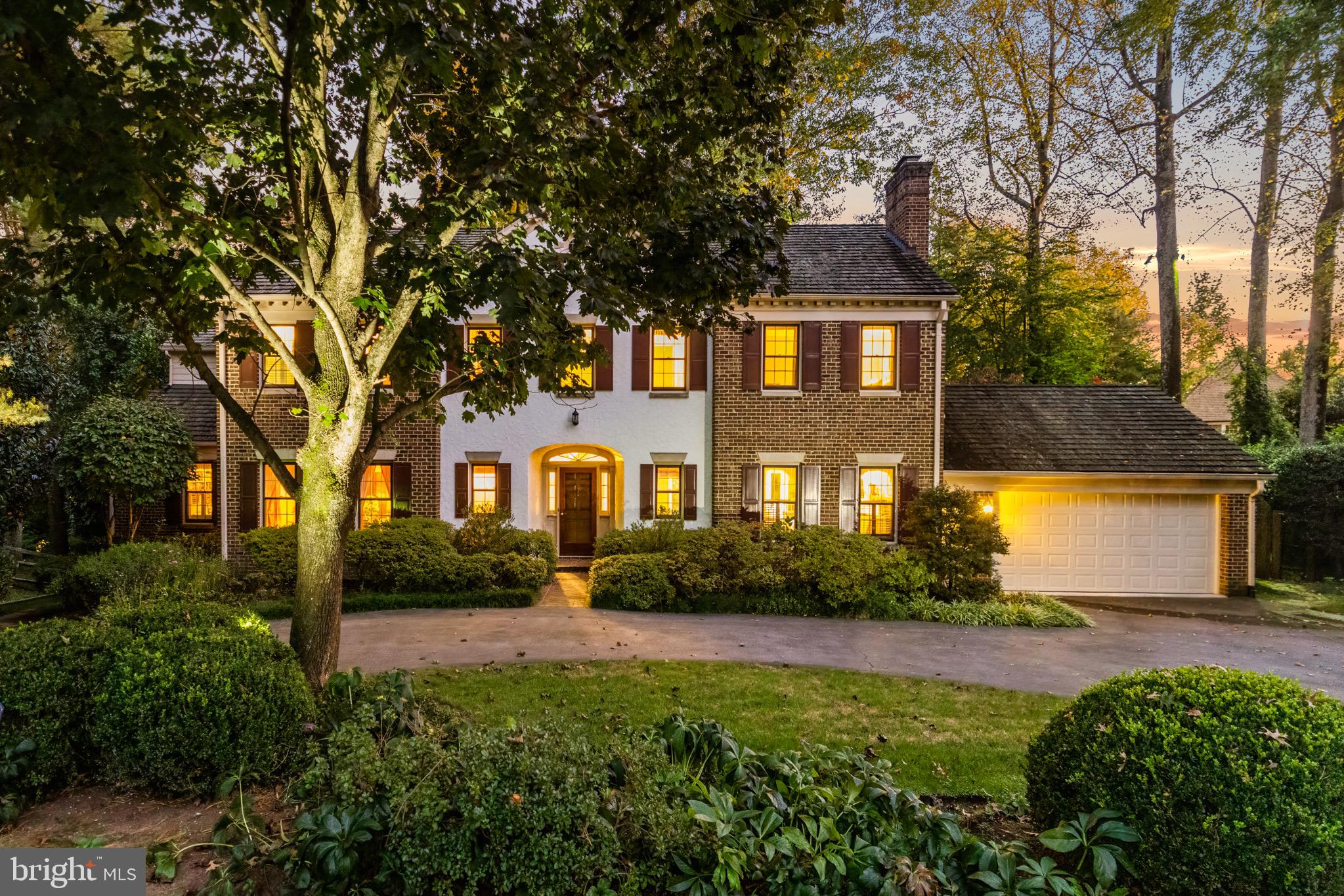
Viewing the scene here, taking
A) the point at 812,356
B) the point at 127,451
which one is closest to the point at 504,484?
the point at 127,451

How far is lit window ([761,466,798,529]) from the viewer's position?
13977mm

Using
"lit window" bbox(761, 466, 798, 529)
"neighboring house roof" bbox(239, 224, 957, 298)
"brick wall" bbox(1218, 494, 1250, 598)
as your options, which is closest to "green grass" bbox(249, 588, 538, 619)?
"lit window" bbox(761, 466, 798, 529)

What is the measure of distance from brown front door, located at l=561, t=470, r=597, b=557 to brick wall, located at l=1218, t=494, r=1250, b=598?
13.4 meters

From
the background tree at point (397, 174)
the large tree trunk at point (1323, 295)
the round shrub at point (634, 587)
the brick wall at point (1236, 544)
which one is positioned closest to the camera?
the background tree at point (397, 174)

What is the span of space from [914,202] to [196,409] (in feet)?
56.8

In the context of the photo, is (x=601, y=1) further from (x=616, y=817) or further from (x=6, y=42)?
(x=616, y=817)

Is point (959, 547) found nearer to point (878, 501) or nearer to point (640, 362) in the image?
point (878, 501)

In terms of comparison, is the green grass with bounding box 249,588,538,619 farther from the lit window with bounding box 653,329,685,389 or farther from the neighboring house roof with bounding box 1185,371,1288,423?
the neighboring house roof with bounding box 1185,371,1288,423

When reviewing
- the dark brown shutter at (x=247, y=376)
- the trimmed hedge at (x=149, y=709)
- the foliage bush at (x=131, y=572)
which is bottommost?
the foliage bush at (x=131, y=572)

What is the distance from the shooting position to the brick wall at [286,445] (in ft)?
46.0

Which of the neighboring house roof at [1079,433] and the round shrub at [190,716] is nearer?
the round shrub at [190,716]

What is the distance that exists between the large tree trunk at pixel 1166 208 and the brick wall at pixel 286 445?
19716 millimetres

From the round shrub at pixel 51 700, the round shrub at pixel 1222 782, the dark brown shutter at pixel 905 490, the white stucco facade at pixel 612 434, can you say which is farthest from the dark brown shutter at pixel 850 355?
the round shrub at pixel 51 700

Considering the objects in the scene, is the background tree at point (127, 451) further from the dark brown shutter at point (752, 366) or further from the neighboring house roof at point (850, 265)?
the dark brown shutter at point (752, 366)
